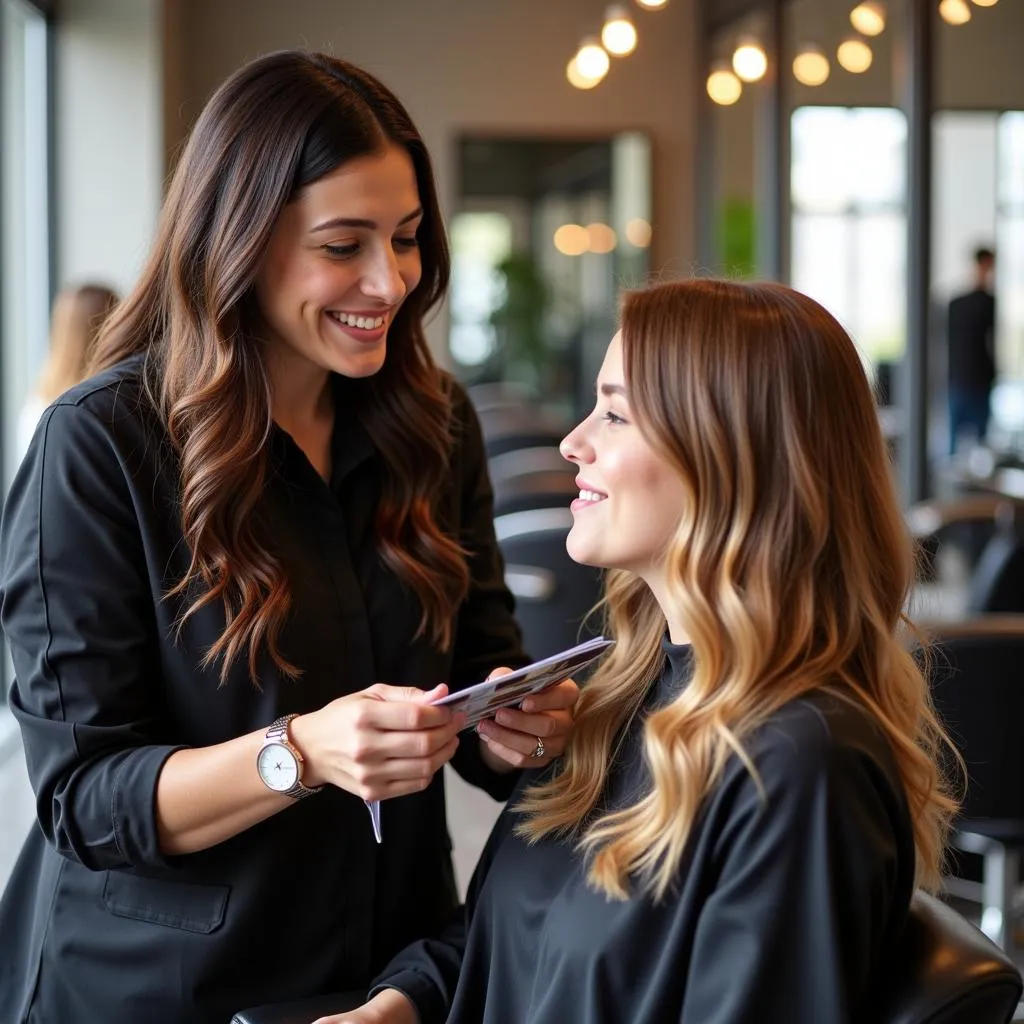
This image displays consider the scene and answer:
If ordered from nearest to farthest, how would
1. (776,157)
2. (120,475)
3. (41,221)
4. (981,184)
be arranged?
(120,475)
(41,221)
(776,157)
(981,184)

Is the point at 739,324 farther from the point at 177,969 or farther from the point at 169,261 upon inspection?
the point at 177,969

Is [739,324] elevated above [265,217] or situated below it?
below

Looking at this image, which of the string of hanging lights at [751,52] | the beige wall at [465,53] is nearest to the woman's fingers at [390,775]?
the string of hanging lights at [751,52]

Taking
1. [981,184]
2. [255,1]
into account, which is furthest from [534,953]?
[255,1]

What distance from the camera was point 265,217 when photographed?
65.6 inches

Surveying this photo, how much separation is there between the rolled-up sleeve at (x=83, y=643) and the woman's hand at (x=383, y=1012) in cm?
27

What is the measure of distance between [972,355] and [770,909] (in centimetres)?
756

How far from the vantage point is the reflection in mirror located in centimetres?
1015

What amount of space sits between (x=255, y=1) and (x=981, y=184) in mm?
4821

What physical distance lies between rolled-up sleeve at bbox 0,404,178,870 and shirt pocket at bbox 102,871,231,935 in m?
0.07

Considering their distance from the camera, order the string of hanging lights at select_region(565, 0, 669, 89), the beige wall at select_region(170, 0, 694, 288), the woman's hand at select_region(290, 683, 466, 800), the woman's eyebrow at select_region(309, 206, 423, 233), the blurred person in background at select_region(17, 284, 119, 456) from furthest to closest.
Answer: the beige wall at select_region(170, 0, 694, 288), the string of hanging lights at select_region(565, 0, 669, 89), the blurred person in background at select_region(17, 284, 119, 456), the woman's eyebrow at select_region(309, 206, 423, 233), the woman's hand at select_region(290, 683, 466, 800)

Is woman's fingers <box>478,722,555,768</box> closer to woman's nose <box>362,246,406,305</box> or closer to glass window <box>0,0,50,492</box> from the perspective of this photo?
woman's nose <box>362,246,406,305</box>

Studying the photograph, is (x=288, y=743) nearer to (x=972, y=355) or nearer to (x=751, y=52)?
(x=751, y=52)

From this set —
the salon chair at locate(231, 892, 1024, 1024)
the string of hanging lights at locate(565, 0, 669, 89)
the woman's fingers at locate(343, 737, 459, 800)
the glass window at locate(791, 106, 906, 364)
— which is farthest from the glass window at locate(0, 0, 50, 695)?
the salon chair at locate(231, 892, 1024, 1024)
